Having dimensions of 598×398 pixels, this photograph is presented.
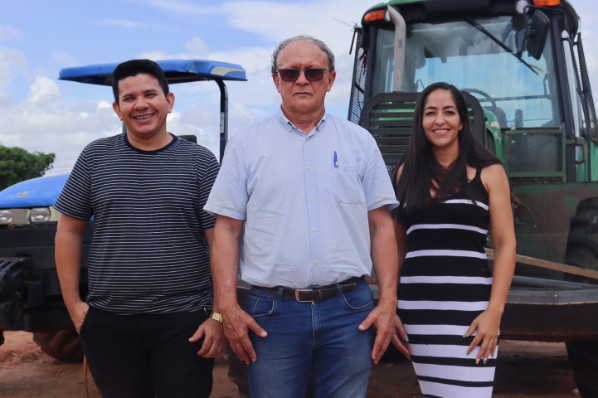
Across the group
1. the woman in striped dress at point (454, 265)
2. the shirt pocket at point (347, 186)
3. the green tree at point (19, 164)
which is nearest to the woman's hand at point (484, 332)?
the woman in striped dress at point (454, 265)

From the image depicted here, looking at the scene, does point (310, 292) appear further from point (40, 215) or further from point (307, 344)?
point (40, 215)

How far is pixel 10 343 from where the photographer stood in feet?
25.8

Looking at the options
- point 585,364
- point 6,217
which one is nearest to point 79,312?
point 6,217

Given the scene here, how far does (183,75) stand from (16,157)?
26926mm

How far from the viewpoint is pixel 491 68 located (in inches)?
213

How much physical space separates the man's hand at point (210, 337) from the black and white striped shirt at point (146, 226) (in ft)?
0.29

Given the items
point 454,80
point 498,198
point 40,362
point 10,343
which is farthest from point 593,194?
point 10,343

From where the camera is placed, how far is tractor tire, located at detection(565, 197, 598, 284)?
4414 mm

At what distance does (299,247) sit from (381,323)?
1.31ft

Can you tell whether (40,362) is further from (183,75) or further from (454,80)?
(454,80)

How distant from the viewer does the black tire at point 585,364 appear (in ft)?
13.0

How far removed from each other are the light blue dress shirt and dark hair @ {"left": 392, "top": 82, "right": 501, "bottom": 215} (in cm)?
23

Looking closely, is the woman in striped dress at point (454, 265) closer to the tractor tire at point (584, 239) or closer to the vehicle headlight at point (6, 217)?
the tractor tire at point (584, 239)

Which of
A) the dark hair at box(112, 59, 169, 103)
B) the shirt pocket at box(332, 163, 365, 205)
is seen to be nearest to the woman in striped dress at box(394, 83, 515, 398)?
the shirt pocket at box(332, 163, 365, 205)
